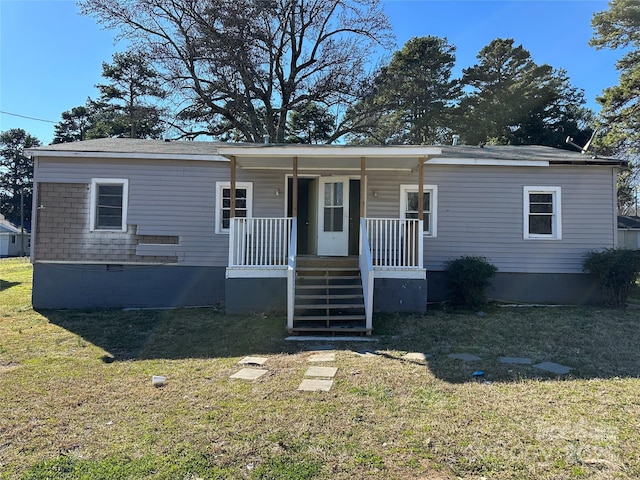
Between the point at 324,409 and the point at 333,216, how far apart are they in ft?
20.7

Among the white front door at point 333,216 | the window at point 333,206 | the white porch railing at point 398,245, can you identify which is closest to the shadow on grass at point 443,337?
the white porch railing at point 398,245

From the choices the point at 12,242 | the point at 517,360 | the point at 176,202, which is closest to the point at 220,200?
the point at 176,202

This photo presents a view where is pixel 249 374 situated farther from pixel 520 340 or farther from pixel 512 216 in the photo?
pixel 512 216

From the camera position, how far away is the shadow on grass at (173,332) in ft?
19.3

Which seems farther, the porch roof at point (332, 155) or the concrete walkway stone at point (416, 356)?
the porch roof at point (332, 155)

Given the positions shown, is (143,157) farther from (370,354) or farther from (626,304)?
(626,304)

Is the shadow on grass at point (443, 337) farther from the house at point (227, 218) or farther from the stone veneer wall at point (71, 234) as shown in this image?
the stone veneer wall at point (71, 234)

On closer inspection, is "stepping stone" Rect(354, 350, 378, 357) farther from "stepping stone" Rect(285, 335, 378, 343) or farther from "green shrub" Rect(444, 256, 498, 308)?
"green shrub" Rect(444, 256, 498, 308)

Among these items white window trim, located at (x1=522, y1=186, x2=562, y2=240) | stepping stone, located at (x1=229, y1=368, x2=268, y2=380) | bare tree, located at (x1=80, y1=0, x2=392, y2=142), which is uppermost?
bare tree, located at (x1=80, y1=0, x2=392, y2=142)

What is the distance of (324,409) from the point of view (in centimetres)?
369

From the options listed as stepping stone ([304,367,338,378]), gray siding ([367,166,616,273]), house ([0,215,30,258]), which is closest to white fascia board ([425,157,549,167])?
gray siding ([367,166,616,273])

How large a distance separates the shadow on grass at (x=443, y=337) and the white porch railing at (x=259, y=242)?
1.14 m

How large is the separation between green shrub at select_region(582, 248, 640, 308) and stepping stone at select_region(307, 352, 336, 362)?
6.65m

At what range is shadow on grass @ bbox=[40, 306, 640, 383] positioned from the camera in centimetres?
498
